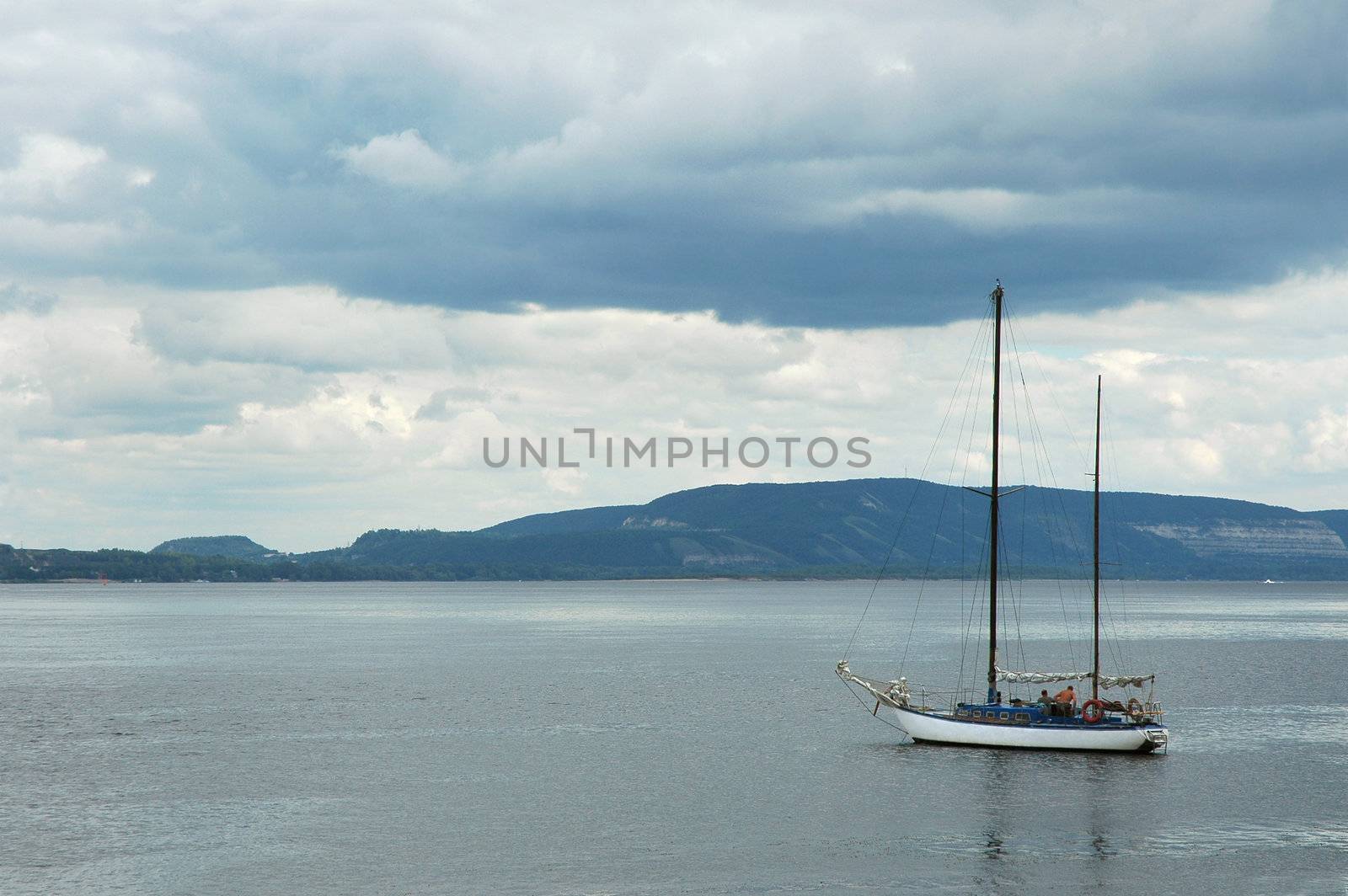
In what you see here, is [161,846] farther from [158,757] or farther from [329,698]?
[329,698]

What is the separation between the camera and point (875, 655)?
175750 mm

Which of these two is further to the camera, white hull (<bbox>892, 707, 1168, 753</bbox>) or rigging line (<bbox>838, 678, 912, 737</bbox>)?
rigging line (<bbox>838, 678, 912, 737</bbox>)

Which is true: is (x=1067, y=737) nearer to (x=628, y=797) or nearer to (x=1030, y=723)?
(x=1030, y=723)

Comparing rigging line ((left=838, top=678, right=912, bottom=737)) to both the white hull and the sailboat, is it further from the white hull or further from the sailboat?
the white hull

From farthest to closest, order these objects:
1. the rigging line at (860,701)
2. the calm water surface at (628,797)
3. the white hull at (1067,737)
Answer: the rigging line at (860,701)
the white hull at (1067,737)
the calm water surface at (628,797)

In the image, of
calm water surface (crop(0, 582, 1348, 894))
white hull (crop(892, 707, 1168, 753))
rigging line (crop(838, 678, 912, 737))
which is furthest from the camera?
rigging line (crop(838, 678, 912, 737))

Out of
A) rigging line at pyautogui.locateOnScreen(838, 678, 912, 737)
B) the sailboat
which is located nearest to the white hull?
the sailboat

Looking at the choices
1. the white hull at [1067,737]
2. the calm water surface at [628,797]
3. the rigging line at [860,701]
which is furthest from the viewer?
the rigging line at [860,701]

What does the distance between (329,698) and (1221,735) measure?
6951 cm

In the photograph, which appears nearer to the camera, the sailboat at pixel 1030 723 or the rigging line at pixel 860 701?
the sailboat at pixel 1030 723

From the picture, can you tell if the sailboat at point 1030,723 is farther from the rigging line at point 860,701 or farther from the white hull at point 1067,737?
the rigging line at point 860,701

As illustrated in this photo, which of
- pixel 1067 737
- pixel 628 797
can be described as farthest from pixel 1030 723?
pixel 628 797

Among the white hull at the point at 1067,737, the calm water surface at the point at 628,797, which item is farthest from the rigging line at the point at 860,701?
the white hull at the point at 1067,737

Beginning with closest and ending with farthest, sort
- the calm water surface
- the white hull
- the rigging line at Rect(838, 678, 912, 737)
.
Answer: the calm water surface
the white hull
the rigging line at Rect(838, 678, 912, 737)
